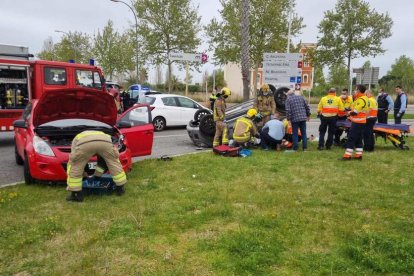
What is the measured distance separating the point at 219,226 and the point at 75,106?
4106 millimetres

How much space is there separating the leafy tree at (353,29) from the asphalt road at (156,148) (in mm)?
13102

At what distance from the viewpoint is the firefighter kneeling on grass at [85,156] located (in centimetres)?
577

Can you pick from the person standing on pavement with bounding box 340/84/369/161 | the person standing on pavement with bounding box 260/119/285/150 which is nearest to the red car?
the person standing on pavement with bounding box 260/119/285/150

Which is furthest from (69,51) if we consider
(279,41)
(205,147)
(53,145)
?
(53,145)

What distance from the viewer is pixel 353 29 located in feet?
87.8

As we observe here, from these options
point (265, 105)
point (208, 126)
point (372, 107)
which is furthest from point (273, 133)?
point (372, 107)

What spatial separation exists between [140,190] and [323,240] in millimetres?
3137

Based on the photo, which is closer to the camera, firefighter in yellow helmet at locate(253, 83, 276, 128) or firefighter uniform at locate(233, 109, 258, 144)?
firefighter uniform at locate(233, 109, 258, 144)

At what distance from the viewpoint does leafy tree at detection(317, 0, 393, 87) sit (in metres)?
26.7

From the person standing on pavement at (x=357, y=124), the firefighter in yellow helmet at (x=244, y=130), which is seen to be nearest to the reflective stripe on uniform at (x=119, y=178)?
the firefighter in yellow helmet at (x=244, y=130)

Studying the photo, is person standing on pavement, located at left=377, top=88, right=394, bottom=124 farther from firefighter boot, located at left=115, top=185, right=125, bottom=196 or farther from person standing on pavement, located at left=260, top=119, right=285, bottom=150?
firefighter boot, located at left=115, top=185, right=125, bottom=196

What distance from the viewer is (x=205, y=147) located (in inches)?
458

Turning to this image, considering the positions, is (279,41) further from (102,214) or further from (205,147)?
(102,214)

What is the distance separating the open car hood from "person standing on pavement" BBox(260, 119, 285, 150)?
14.4 ft
